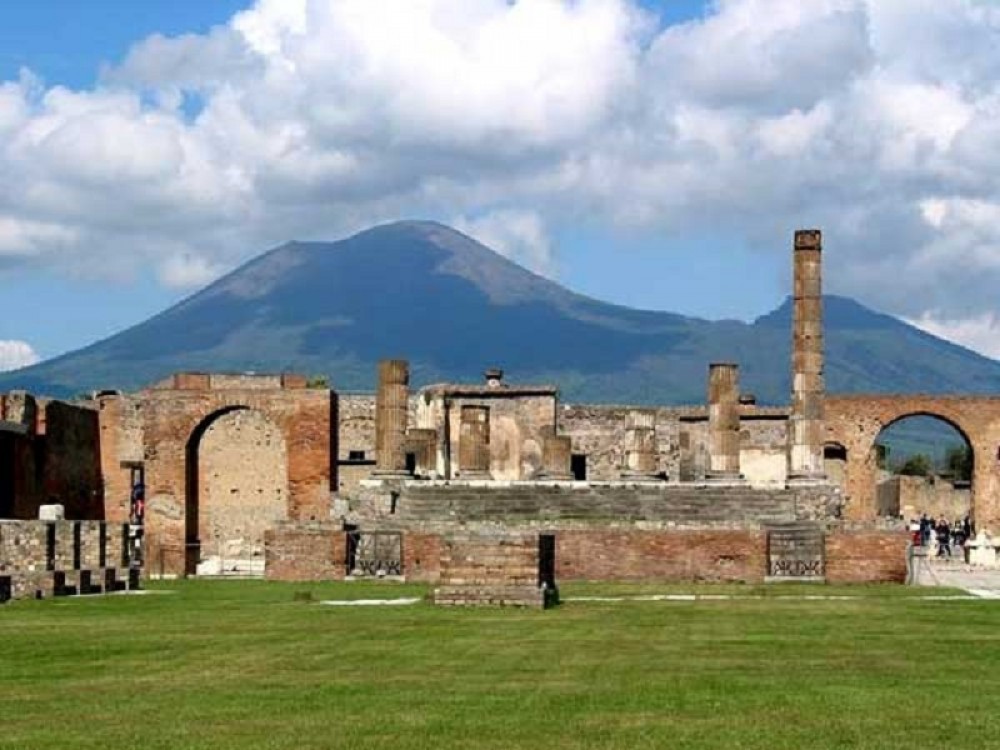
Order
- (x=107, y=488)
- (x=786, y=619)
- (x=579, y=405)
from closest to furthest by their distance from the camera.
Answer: (x=786, y=619)
(x=107, y=488)
(x=579, y=405)

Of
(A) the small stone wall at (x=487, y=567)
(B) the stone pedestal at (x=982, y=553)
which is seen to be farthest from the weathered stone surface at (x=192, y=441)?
(A) the small stone wall at (x=487, y=567)

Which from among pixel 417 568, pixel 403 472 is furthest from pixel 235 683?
pixel 403 472

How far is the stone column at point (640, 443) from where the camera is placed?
50.2 meters

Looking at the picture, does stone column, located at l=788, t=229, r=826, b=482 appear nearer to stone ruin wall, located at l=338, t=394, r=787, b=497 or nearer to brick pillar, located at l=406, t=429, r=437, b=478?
brick pillar, located at l=406, t=429, r=437, b=478

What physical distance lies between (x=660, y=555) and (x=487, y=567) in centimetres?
905

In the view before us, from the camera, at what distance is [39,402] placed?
44406mm

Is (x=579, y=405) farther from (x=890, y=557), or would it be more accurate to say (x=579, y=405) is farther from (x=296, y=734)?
(x=296, y=734)

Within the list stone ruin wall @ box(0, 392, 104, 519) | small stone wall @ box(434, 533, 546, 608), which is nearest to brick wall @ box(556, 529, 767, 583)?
small stone wall @ box(434, 533, 546, 608)

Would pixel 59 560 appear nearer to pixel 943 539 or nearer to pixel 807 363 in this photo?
pixel 807 363

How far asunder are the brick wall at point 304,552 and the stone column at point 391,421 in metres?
10.1

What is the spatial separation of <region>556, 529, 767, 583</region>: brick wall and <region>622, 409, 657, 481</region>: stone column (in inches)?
681

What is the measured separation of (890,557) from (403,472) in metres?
14.4

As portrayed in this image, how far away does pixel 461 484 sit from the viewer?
38.3 metres

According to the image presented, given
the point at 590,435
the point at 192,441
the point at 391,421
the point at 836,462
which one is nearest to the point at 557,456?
the point at 391,421
